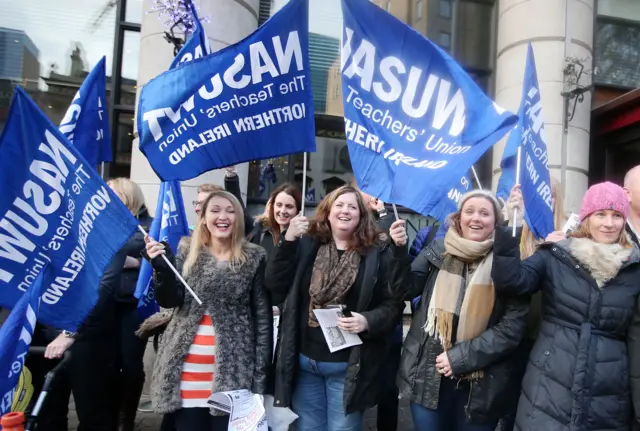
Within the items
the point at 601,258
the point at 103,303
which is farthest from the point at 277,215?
the point at 601,258

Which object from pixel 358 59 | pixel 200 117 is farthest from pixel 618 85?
pixel 200 117

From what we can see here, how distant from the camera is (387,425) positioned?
392 centimetres

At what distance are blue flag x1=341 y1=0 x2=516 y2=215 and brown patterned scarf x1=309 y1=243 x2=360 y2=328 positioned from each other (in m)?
0.43

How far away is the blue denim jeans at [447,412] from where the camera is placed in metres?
2.78

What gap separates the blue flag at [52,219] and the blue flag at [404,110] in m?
1.42

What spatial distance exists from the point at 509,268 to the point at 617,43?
768 cm

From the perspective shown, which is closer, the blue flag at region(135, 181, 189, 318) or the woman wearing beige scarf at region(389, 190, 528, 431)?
the woman wearing beige scarf at region(389, 190, 528, 431)

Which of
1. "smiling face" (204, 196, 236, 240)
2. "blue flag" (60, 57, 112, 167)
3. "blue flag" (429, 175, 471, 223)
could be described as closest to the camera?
"smiling face" (204, 196, 236, 240)

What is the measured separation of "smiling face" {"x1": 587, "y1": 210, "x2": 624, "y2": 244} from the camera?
2.59 metres

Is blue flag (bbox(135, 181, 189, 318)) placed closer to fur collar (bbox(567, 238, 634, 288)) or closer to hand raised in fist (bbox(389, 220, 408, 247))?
hand raised in fist (bbox(389, 220, 408, 247))

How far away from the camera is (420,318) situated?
289cm

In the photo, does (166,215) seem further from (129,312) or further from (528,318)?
(528,318)

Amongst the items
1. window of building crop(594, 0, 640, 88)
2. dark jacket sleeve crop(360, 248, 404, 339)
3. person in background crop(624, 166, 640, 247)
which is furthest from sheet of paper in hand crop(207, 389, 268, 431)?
window of building crop(594, 0, 640, 88)

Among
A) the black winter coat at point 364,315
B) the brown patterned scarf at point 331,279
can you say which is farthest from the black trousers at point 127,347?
the brown patterned scarf at point 331,279
